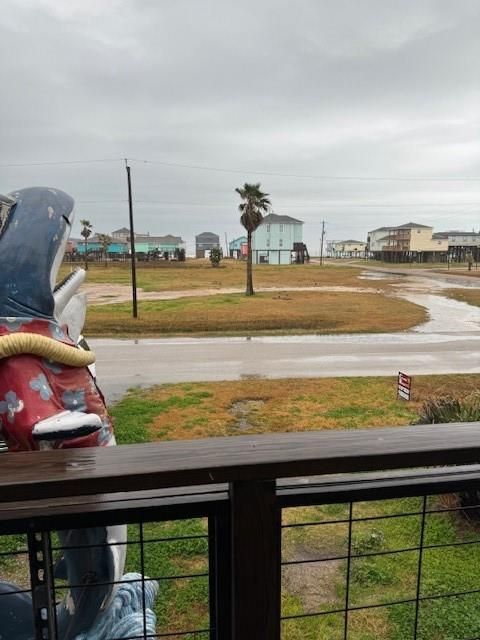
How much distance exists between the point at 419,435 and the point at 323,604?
3.02 meters

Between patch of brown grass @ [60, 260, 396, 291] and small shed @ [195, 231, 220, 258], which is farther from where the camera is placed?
small shed @ [195, 231, 220, 258]

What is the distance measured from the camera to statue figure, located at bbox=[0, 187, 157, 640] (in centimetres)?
191

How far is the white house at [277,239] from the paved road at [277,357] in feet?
225

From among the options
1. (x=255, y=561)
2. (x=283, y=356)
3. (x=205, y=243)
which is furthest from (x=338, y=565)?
(x=205, y=243)

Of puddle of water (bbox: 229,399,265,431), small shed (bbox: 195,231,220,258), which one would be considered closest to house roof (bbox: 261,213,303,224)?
small shed (bbox: 195,231,220,258)

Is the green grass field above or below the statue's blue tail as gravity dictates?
below

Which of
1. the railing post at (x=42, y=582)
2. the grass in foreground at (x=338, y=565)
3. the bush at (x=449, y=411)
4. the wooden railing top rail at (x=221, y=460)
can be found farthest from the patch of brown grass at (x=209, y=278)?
the wooden railing top rail at (x=221, y=460)

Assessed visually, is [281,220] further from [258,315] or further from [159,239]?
[258,315]

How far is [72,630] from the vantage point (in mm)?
1987

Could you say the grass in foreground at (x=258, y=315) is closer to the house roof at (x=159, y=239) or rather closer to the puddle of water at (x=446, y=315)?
the puddle of water at (x=446, y=315)

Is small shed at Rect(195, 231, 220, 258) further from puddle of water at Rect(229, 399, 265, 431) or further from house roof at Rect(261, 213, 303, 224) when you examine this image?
puddle of water at Rect(229, 399, 265, 431)

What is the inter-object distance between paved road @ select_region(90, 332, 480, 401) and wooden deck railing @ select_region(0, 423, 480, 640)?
8303 millimetres

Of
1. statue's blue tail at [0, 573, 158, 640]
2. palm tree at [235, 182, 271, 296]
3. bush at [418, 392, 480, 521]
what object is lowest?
bush at [418, 392, 480, 521]

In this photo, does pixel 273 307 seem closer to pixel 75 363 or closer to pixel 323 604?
pixel 323 604
